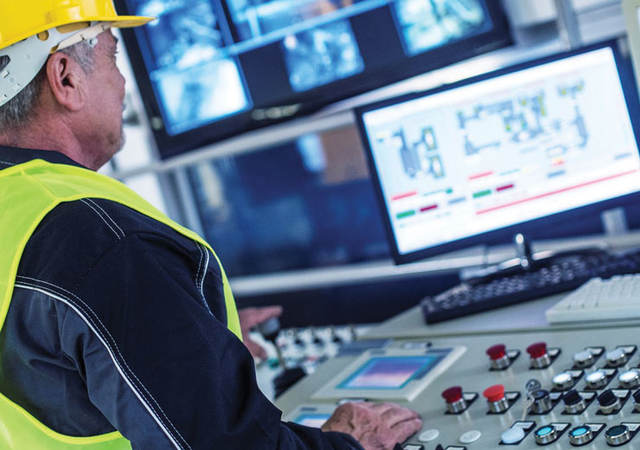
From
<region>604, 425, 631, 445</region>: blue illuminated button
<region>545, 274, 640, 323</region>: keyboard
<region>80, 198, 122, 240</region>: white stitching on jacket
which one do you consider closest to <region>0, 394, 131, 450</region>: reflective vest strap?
<region>80, 198, 122, 240</region>: white stitching on jacket

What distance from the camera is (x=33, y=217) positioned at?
3.40 feet

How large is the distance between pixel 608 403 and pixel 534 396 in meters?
0.13

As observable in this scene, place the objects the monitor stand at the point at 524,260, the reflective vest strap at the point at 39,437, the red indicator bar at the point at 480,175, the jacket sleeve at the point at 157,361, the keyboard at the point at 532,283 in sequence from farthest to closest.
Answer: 1. the monitor stand at the point at 524,260
2. the red indicator bar at the point at 480,175
3. the keyboard at the point at 532,283
4. the reflective vest strap at the point at 39,437
5. the jacket sleeve at the point at 157,361

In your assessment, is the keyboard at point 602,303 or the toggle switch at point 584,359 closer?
the toggle switch at point 584,359

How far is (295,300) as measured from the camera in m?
2.67

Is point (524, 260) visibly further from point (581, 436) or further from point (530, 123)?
point (581, 436)

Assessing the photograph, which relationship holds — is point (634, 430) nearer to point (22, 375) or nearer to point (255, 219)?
point (22, 375)

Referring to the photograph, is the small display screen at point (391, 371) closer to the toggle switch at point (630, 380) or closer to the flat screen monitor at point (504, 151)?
the flat screen monitor at point (504, 151)

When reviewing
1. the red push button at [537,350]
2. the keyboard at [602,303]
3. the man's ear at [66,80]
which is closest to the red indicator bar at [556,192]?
the keyboard at [602,303]

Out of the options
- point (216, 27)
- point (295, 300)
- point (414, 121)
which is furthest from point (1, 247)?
point (295, 300)

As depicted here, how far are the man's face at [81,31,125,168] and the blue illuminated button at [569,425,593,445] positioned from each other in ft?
2.60

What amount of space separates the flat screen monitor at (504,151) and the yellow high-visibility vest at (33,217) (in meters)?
0.81

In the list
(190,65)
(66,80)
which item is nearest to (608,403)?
(66,80)

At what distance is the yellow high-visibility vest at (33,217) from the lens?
103 cm
